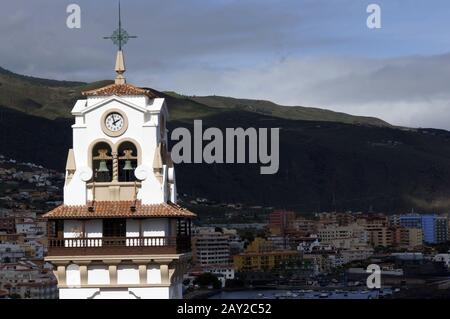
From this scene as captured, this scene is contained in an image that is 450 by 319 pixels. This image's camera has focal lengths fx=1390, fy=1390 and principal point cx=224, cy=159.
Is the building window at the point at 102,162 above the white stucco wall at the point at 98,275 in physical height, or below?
above

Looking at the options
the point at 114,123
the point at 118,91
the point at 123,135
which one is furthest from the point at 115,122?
the point at 118,91

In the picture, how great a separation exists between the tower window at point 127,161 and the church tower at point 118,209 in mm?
16

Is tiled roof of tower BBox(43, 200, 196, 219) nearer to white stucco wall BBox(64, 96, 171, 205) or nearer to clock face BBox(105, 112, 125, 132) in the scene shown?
white stucco wall BBox(64, 96, 171, 205)

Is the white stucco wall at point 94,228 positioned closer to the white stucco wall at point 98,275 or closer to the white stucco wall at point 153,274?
the white stucco wall at point 98,275

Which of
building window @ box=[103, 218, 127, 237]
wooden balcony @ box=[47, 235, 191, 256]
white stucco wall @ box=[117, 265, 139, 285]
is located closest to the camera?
wooden balcony @ box=[47, 235, 191, 256]

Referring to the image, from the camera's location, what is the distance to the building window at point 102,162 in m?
21.9

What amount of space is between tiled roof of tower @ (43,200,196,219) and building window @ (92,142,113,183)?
0.45 m

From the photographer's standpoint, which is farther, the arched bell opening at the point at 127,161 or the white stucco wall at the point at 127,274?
the arched bell opening at the point at 127,161

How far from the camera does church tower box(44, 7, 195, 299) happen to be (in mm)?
21312

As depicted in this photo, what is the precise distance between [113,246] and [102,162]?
1448mm

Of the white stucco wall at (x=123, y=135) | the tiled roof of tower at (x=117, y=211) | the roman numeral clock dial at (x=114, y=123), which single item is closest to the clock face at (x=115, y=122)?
the roman numeral clock dial at (x=114, y=123)

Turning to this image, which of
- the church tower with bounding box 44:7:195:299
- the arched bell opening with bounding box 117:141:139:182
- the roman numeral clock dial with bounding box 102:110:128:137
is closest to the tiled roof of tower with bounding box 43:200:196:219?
the church tower with bounding box 44:7:195:299

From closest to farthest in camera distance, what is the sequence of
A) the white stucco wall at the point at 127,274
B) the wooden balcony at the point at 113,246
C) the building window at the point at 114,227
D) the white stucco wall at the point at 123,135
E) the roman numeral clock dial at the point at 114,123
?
the wooden balcony at the point at 113,246
the white stucco wall at the point at 127,274
the building window at the point at 114,227
the white stucco wall at the point at 123,135
the roman numeral clock dial at the point at 114,123
